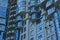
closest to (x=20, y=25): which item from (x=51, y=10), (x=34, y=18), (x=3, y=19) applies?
(x=34, y=18)

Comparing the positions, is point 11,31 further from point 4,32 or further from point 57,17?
point 57,17

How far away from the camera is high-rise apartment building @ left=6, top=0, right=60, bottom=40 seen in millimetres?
41250

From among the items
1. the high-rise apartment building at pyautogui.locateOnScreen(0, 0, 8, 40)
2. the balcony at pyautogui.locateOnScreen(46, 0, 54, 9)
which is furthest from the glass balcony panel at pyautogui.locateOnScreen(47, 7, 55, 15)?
the high-rise apartment building at pyautogui.locateOnScreen(0, 0, 8, 40)

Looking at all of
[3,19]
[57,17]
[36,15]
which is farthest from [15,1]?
[57,17]

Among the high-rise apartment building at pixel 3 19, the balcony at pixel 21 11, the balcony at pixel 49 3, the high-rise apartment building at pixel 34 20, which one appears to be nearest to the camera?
the high-rise apartment building at pixel 34 20

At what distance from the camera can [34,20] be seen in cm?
4872

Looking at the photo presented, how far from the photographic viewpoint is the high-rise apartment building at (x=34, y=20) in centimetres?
4125

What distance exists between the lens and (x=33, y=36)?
154ft

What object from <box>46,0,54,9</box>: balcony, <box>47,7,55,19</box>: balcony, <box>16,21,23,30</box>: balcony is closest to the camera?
<box>47,7,55,19</box>: balcony

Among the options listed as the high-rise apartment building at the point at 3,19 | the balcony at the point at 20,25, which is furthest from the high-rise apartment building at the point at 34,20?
the high-rise apartment building at the point at 3,19

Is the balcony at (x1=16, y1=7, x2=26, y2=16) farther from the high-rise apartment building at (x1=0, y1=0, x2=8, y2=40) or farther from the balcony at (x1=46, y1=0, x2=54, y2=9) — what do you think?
the balcony at (x1=46, y1=0, x2=54, y2=9)

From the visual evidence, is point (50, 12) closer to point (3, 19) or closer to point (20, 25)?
point (20, 25)

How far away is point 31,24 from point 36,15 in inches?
111

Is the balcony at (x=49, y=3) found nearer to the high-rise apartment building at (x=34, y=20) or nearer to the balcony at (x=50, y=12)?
the high-rise apartment building at (x=34, y=20)
